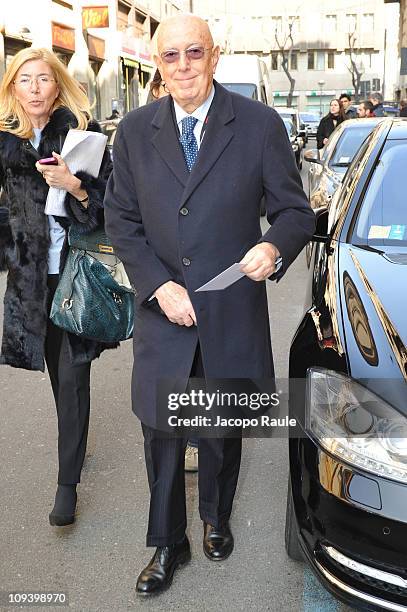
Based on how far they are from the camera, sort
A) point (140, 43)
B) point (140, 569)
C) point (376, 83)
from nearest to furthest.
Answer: point (140, 569), point (140, 43), point (376, 83)

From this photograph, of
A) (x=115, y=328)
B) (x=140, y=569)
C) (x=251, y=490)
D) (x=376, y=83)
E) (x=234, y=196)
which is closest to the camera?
(x=234, y=196)

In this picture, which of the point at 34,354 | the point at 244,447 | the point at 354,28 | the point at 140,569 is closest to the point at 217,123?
the point at 34,354

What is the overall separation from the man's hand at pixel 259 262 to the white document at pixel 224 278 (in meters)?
0.03

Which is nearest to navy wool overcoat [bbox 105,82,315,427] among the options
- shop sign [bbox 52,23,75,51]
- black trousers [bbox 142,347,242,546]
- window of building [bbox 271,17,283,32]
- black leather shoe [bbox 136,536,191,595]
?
black trousers [bbox 142,347,242,546]

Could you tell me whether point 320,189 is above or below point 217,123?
below

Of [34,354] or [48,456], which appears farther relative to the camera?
[48,456]

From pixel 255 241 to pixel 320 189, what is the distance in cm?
465

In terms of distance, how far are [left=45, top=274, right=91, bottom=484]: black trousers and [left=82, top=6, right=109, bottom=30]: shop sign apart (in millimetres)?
26504

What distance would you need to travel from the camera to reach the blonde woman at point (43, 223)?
9.62ft

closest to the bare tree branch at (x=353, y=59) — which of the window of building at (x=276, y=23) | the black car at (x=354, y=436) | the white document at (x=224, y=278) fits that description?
the window of building at (x=276, y=23)

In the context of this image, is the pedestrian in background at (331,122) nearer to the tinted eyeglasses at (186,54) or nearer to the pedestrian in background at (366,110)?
the pedestrian in background at (366,110)

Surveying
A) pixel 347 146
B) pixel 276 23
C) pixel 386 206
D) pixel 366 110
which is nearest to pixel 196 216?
pixel 386 206

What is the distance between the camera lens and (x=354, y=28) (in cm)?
7712

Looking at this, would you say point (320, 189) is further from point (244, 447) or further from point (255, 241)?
point (255, 241)
